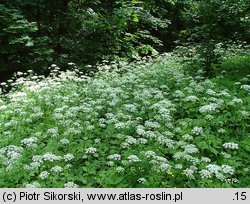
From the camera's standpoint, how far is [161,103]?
686cm

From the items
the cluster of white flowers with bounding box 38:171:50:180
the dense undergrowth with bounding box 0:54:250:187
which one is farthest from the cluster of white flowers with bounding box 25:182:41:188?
the cluster of white flowers with bounding box 38:171:50:180

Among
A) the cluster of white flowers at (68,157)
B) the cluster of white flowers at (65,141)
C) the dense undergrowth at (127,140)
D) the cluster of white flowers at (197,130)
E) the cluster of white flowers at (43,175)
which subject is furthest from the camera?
the cluster of white flowers at (197,130)

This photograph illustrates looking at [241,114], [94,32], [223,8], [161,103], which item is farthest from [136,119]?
[94,32]

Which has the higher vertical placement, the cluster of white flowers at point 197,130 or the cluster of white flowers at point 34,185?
the cluster of white flowers at point 197,130

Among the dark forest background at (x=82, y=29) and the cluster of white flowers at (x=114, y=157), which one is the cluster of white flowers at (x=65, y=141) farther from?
the dark forest background at (x=82, y=29)

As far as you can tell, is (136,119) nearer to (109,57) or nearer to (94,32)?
(109,57)

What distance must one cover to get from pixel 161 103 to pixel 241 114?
1530 mm

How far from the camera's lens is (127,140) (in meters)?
5.54

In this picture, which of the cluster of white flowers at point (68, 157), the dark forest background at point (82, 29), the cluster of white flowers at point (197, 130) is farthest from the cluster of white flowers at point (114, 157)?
the dark forest background at point (82, 29)

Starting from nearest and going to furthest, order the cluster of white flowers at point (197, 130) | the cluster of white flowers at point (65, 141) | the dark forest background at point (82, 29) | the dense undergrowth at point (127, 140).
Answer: the dense undergrowth at point (127, 140)
the cluster of white flowers at point (65, 141)
the cluster of white flowers at point (197, 130)
the dark forest background at point (82, 29)

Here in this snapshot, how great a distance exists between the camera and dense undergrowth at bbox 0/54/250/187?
4.89 m

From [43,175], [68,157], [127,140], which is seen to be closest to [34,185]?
[43,175]

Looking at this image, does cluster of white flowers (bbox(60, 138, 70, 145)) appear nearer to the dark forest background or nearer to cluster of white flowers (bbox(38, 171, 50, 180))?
cluster of white flowers (bbox(38, 171, 50, 180))

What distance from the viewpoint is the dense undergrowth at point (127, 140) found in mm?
4891
